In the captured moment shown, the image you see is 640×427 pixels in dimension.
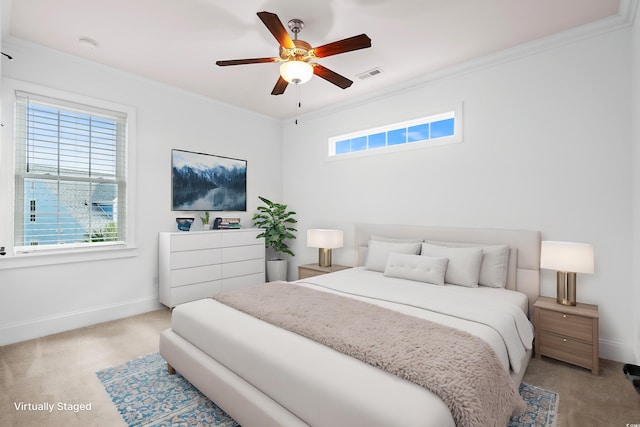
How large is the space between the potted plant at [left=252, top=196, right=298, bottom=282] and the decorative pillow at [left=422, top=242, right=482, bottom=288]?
2514 millimetres

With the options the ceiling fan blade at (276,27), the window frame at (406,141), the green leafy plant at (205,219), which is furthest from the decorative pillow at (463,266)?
the green leafy plant at (205,219)

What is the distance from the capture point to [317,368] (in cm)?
145

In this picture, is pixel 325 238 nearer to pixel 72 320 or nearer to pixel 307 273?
pixel 307 273

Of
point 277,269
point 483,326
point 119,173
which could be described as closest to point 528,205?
point 483,326

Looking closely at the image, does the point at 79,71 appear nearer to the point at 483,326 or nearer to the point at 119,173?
the point at 119,173

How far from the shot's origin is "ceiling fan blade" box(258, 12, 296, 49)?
6.27 ft

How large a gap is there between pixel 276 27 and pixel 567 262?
109 inches

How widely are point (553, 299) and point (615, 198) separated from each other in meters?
0.96

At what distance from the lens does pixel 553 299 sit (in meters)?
2.73

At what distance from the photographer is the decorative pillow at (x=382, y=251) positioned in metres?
3.36

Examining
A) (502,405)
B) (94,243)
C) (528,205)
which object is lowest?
(502,405)

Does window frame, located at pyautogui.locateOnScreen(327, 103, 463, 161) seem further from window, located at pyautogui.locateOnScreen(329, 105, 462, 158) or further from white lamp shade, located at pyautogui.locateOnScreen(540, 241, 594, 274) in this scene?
white lamp shade, located at pyautogui.locateOnScreen(540, 241, 594, 274)

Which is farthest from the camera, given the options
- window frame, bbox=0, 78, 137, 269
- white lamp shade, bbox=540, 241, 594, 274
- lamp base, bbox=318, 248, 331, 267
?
lamp base, bbox=318, 248, 331, 267

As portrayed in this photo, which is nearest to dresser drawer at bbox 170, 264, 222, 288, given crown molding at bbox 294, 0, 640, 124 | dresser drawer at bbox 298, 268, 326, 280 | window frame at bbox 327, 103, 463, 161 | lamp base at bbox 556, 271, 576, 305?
dresser drawer at bbox 298, 268, 326, 280
